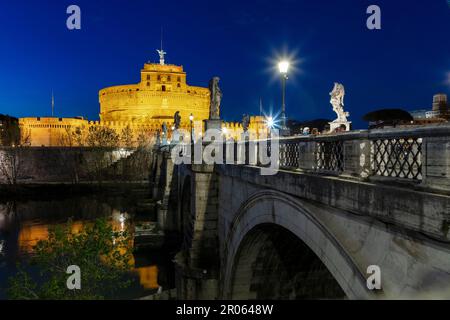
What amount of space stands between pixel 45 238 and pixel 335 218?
1076 inches

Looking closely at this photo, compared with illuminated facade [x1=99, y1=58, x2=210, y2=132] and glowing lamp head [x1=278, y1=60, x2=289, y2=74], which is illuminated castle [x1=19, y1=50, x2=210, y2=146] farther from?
glowing lamp head [x1=278, y1=60, x2=289, y2=74]

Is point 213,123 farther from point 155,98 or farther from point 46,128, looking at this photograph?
point 155,98

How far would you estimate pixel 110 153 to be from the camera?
60.1 metres

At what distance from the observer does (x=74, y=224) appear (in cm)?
3334

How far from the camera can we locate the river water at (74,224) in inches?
835

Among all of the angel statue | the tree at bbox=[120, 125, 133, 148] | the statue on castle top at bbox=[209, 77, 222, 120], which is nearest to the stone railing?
the angel statue

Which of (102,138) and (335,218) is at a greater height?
(102,138)

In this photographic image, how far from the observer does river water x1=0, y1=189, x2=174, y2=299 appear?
835 inches

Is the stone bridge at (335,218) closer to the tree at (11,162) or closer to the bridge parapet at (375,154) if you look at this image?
the bridge parapet at (375,154)

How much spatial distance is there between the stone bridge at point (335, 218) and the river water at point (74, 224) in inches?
325

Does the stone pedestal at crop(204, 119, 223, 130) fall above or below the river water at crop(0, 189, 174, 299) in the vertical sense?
above

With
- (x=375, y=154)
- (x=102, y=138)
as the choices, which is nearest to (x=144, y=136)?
(x=102, y=138)
